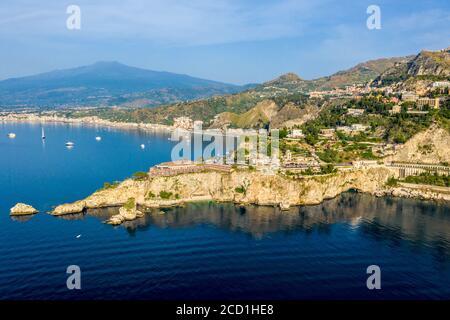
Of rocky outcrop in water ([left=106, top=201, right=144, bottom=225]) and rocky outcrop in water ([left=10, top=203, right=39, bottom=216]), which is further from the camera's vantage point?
rocky outcrop in water ([left=10, top=203, right=39, bottom=216])

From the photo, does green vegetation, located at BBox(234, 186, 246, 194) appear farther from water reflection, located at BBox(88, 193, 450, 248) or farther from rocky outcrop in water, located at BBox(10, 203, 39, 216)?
rocky outcrop in water, located at BBox(10, 203, 39, 216)

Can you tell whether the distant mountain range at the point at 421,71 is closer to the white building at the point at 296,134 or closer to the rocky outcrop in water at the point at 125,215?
the white building at the point at 296,134

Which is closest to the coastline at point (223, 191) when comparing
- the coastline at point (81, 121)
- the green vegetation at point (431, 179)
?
the green vegetation at point (431, 179)

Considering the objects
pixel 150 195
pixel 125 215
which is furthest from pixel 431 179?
pixel 125 215

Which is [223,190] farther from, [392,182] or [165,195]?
[392,182]

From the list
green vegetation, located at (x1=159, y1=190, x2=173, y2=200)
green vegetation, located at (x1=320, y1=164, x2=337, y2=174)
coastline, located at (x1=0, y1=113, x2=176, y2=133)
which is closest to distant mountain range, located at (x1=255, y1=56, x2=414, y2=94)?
coastline, located at (x1=0, y1=113, x2=176, y2=133)
